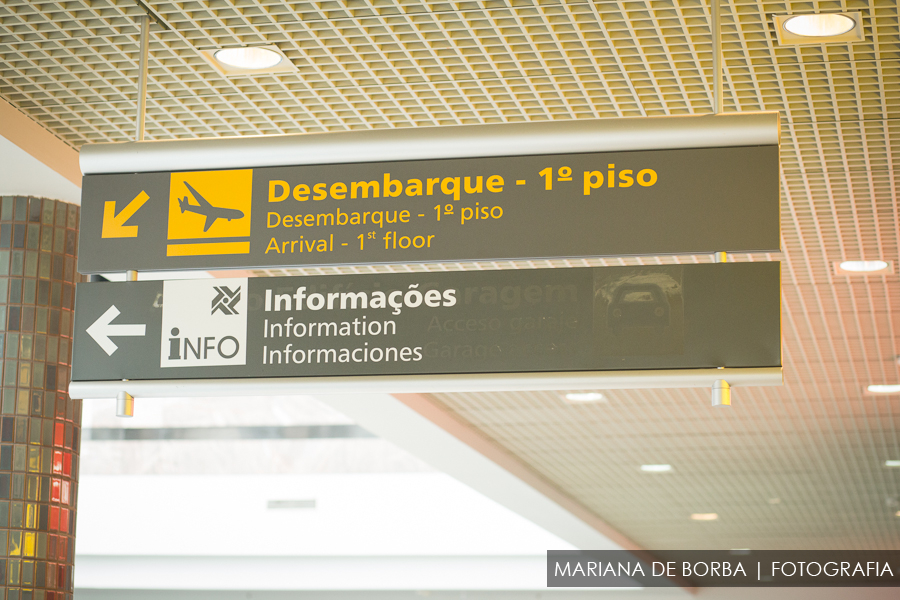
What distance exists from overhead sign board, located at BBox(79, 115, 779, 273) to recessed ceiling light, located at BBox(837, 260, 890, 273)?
2312 millimetres

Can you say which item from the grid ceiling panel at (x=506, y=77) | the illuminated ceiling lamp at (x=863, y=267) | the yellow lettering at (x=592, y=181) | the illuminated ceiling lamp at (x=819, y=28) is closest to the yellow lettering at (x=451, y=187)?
the yellow lettering at (x=592, y=181)

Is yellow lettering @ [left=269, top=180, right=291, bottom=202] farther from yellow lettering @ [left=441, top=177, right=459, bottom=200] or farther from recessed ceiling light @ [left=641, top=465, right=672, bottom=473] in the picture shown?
recessed ceiling light @ [left=641, top=465, right=672, bottom=473]

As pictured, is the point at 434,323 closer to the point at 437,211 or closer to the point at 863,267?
the point at 437,211

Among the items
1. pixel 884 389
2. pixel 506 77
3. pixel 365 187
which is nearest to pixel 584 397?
pixel 884 389

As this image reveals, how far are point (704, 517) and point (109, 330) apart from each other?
8.90 meters

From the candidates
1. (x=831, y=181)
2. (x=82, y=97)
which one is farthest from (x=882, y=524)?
(x=82, y=97)

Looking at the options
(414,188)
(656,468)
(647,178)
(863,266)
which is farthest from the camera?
(656,468)

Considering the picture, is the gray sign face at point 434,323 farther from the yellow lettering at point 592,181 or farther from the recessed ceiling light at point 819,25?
the recessed ceiling light at point 819,25

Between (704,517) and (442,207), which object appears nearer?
(442,207)

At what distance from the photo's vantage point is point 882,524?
10.7 m

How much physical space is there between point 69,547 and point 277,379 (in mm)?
1496

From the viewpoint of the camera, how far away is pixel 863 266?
437 centimetres

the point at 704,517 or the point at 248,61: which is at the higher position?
the point at 248,61

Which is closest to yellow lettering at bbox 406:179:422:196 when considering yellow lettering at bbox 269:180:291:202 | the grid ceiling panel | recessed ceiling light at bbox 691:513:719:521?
yellow lettering at bbox 269:180:291:202
